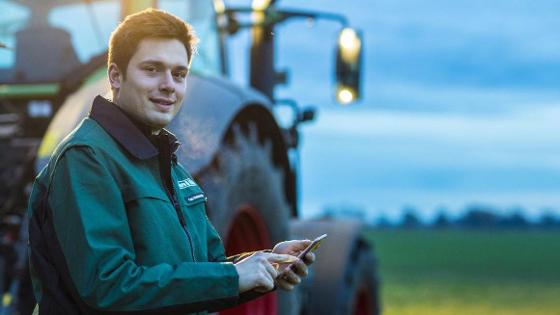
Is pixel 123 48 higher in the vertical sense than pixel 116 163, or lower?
higher

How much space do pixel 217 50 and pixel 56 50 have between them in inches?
50.2

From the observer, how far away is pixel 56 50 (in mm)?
5082

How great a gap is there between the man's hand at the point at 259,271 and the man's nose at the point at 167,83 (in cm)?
38

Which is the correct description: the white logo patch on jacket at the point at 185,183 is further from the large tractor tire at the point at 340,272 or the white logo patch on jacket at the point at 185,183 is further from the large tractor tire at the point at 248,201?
the large tractor tire at the point at 340,272

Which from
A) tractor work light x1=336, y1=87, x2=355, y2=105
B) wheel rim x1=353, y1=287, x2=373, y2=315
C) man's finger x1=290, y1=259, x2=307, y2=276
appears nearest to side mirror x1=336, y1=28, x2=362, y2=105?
tractor work light x1=336, y1=87, x2=355, y2=105

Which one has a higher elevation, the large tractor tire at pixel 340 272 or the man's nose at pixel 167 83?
the man's nose at pixel 167 83

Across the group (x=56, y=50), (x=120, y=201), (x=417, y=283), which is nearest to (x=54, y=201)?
(x=120, y=201)

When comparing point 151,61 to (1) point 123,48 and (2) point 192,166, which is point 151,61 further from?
(2) point 192,166

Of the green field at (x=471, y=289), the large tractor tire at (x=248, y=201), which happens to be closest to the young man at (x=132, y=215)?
the large tractor tire at (x=248, y=201)

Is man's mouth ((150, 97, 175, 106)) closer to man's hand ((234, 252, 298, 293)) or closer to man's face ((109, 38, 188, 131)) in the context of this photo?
man's face ((109, 38, 188, 131))

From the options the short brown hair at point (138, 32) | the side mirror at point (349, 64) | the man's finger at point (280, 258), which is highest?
the short brown hair at point (138, 32)

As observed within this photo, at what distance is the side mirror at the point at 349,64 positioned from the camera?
592 centimetres

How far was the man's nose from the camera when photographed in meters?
2.22

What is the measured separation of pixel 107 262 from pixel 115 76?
0.42 meters
